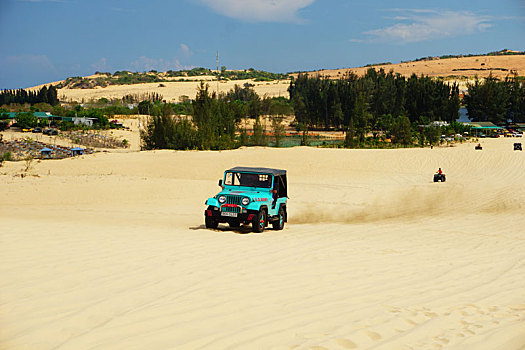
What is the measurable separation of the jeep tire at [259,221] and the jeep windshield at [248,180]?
3.32ft

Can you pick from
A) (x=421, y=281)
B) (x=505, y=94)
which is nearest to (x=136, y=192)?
(x=421, y=281)

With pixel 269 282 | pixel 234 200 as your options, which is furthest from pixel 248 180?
pixel 269 282

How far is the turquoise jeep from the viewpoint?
37.7 feet

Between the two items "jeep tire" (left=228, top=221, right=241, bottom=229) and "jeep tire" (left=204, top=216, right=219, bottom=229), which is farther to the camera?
"jeep tire" (left=204, top=216, right=219, bottom=229)

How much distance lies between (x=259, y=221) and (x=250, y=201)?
0.53 metres

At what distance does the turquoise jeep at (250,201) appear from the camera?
11.5 metres

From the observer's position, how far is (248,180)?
12711 mm

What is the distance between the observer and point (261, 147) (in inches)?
1922

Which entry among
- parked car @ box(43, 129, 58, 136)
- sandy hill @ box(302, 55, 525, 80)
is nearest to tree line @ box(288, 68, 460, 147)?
parked car @ box(43, 129, 58, 136)

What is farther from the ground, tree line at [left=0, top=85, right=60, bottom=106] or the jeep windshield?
tree line at [left=0, top=85, right=60, bottom=106]

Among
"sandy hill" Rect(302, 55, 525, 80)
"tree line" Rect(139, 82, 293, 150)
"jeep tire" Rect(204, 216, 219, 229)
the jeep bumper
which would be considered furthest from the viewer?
"sandy hill" Rect(302, 55, 525, 80)

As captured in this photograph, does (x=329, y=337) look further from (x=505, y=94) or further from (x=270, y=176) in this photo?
(x=505, y=94)

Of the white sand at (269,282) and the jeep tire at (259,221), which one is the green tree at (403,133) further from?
the jeep tire at (259,221)

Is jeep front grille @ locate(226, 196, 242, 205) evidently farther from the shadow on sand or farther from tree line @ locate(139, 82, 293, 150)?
tree line @ locate(139, 82, 293, 150)
